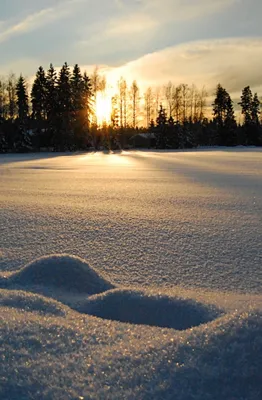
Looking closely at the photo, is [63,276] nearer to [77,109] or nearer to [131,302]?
[131,302]

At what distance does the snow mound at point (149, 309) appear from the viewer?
4.56 feet

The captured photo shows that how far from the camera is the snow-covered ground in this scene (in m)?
0.93

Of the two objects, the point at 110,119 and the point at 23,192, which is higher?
the point at 110,119

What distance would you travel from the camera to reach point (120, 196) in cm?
447

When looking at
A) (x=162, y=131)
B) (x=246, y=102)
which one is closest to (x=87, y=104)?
(x=162, y=131)

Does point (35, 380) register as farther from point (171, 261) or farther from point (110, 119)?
point (110, 119)

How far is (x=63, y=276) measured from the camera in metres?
1.78

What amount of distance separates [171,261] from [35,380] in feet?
4.45

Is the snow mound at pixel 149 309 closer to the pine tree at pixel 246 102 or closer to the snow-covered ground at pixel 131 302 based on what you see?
the snow-covered ground at pixel 131 302

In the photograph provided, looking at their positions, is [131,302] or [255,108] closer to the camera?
[131,302]

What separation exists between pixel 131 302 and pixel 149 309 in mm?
96

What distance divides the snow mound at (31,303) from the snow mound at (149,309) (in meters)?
0.12

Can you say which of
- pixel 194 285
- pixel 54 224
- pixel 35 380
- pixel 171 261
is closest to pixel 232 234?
pixel 171 261

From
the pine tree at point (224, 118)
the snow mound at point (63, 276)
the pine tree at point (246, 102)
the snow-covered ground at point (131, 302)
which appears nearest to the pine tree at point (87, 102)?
the pine tree at point (224, 118)
